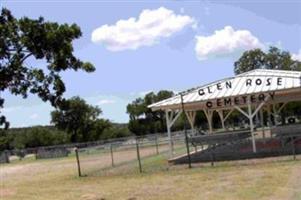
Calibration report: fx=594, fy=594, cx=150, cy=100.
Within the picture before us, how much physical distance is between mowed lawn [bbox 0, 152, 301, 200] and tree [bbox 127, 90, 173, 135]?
85332 mm

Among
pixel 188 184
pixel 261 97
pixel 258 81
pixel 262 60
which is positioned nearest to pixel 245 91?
pixel 261 97

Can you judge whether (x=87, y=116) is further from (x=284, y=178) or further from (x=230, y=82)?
(x=284, y=178)

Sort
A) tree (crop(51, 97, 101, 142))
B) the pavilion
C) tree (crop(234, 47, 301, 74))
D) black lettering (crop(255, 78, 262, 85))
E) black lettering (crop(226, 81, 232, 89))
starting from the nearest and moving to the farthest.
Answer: the pavilion < black lettering (crop(255, 78, 262, 85)) < black lettering (crop(226, 81, 232, 89)) < tree (crop(234, 47, 301, 74)) < tree (crop(51, 97, 101, 142))

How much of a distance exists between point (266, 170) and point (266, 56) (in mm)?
67759

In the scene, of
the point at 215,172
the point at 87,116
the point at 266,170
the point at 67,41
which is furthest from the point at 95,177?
the point at 87,116

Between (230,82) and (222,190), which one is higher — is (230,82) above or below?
above

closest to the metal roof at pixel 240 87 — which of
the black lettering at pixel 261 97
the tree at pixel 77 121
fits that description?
the black lettering at pixel 261 97

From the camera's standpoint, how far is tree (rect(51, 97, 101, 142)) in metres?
95.6

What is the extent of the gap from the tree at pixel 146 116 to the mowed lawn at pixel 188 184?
8533cm

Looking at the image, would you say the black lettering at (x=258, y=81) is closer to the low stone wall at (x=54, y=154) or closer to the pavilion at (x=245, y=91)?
the pavilion at (x=245, y=91)

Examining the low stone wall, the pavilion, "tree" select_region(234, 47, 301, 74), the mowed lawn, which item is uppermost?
"tree" select_region(234, 47, 301, 74)

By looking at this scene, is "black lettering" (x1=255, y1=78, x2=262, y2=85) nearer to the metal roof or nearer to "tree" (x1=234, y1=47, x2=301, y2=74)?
the metal roof

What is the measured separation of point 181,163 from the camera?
25.1 m

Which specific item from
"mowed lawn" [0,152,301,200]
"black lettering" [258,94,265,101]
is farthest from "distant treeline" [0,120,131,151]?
"mowed lawn" [0,152,301,200]
